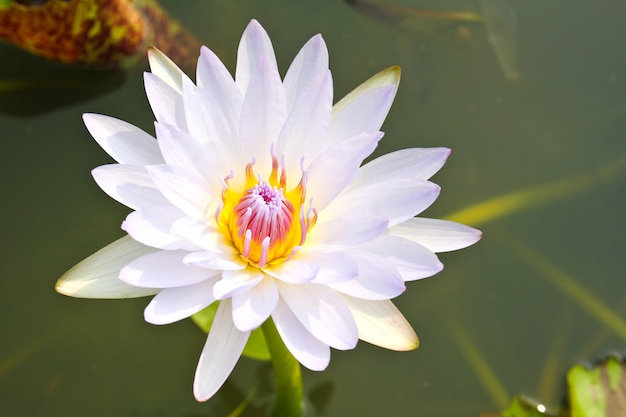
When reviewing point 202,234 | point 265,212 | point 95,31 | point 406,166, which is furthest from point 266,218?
point 95,31

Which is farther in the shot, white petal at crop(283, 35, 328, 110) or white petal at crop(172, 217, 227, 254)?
white petal at crop(283, 35, 328, 110)

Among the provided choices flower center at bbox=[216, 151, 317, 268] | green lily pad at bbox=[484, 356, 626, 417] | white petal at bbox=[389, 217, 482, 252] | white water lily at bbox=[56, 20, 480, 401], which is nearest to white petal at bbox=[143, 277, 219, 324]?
white water lily at bbox=[56, 20, 480, 401]

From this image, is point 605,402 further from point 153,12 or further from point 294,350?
point 153,12

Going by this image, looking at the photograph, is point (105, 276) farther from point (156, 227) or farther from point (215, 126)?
point (215, 126)

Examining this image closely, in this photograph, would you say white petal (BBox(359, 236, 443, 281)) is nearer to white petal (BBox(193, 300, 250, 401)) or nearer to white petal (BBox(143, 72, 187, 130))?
white petal (BBox(193, 300, 250, 401))

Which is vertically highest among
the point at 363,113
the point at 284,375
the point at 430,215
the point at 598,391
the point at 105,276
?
the point at 363,113

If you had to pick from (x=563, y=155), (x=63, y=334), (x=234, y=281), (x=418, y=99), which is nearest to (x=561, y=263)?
(x=563, y=155)

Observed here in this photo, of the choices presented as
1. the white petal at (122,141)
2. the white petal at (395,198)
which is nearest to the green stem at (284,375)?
the white petal at (395,198)
